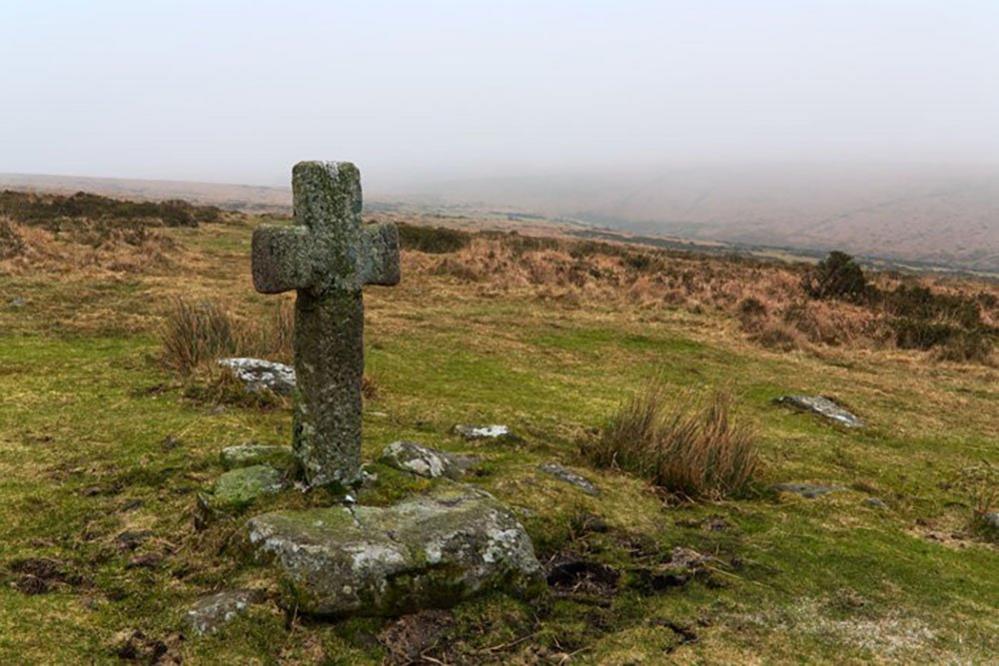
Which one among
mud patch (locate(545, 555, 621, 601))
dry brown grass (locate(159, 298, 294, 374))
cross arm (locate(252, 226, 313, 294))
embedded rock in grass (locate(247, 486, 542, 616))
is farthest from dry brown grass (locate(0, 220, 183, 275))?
mud patch (locate(545, 555, 621, 601))

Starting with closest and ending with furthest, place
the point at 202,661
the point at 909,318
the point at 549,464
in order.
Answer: the point at 202,661
the point at 549,464
the point at 909,318

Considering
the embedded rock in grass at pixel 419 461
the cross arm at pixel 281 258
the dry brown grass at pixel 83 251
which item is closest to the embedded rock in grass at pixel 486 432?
the embedded rock in grass at pixel 419 461

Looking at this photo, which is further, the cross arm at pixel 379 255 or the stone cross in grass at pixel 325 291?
the cross arm at pixel 379 255

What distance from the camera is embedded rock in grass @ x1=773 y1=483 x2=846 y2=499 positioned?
7.18m

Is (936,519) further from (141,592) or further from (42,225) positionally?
(42,225)

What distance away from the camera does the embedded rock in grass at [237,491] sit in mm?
4918

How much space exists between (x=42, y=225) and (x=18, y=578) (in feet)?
86.3

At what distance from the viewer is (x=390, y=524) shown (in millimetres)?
4648

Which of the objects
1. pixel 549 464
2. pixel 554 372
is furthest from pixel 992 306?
pixel 549 464

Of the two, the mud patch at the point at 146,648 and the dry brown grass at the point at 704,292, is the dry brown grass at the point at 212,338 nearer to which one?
the mud patch at the point at 146,648

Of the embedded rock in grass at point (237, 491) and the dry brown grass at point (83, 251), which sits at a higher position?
the dry brown grass at point (83, 251)

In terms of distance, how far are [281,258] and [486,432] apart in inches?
147

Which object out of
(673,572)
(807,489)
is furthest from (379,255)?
(807,489)

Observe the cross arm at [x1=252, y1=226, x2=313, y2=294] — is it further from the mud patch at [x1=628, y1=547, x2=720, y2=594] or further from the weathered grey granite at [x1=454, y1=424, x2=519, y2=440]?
the weathered grey granite at [x1=454, y1=424, x2=519, y2=440]
